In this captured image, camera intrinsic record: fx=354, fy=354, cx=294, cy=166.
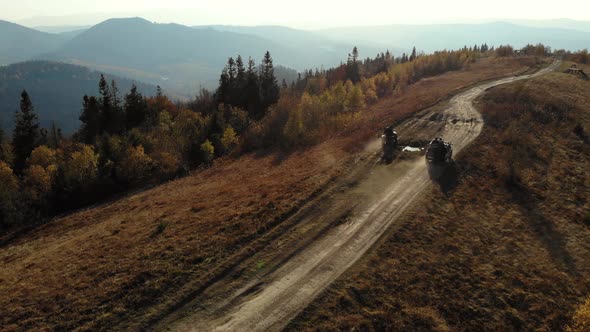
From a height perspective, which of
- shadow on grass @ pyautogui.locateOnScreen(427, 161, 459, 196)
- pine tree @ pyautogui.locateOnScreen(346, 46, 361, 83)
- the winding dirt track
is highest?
pine tree @ pyautogui.locateOnScreen(346, 46, 361, 83)

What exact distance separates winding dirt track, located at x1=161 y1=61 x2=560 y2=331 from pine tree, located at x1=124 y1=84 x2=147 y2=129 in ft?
262

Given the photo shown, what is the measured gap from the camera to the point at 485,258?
22.3 meters

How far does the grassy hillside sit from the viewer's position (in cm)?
1778

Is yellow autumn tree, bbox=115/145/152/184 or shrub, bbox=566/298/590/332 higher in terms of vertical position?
shrub, bbox=566/298/590/332

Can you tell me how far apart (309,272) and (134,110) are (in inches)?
3483

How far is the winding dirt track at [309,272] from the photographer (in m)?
17.0

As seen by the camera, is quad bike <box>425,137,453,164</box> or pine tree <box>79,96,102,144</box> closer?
quad bike <box>425,137,453,164</box>

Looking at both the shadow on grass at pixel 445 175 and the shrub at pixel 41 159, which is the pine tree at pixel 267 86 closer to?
the shrub at pixel 41 159

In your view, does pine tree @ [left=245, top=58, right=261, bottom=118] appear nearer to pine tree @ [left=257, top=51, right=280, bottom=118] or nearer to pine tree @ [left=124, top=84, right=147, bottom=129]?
pine tree @ [left=257, top=51, right=280, bottom=118]

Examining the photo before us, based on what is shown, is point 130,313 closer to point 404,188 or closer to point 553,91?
point 404,188

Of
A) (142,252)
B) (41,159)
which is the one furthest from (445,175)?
(41,159)

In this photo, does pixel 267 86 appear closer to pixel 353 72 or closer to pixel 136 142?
pixel 353 72

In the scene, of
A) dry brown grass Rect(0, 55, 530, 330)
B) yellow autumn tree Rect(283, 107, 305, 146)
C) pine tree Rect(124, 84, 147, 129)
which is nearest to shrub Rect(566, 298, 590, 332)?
dry brown grass Rect(0, 55, 530, 330)

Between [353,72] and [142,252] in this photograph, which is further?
[353,72]
